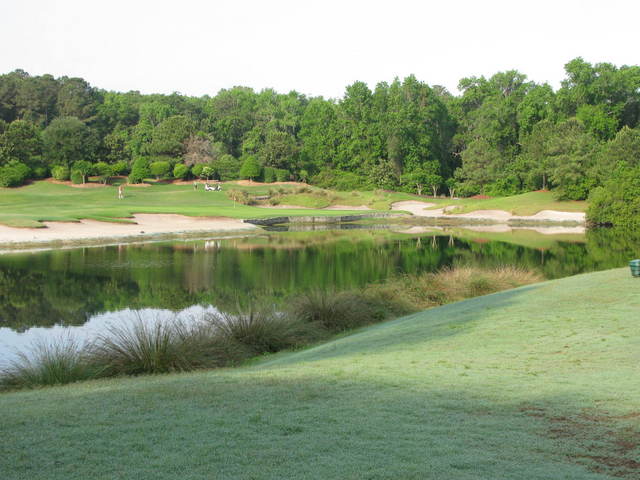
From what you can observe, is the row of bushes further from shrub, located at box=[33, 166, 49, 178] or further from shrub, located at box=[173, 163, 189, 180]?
shrub, located at box=[33, 166, 49, 178]

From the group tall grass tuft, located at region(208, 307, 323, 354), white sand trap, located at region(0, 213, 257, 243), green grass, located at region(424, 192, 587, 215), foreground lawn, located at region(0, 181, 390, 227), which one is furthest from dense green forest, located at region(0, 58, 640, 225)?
tall grass tuft, located at region(208, 307, 323, 354)

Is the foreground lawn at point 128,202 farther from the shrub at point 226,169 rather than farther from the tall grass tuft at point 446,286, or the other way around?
the tall grass tuft at point 446,286

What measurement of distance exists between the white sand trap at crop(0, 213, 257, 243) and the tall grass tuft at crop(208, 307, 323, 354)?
2495 centimetres

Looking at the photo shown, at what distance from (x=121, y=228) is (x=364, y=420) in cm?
3894

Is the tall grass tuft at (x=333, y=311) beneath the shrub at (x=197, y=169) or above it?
beneath

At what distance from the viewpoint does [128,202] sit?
6334 centimetres

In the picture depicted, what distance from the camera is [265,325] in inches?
512

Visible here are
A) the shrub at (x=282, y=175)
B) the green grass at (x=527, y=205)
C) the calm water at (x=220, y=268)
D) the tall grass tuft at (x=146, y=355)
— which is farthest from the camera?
the shrub at (x=282, y=175)

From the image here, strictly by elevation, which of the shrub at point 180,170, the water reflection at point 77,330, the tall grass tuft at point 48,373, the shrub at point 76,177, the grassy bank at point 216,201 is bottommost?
the water reflection at point 77,330

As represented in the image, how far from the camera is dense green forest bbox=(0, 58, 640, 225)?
70688mm

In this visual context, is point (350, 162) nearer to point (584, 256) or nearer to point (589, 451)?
point (584, 256)

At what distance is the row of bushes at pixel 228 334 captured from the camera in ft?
31.4

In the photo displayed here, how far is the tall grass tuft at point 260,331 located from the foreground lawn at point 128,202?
3401 centimetres

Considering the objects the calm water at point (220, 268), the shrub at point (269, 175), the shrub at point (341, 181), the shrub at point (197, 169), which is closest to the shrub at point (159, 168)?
the shrub at point (197, 169)
